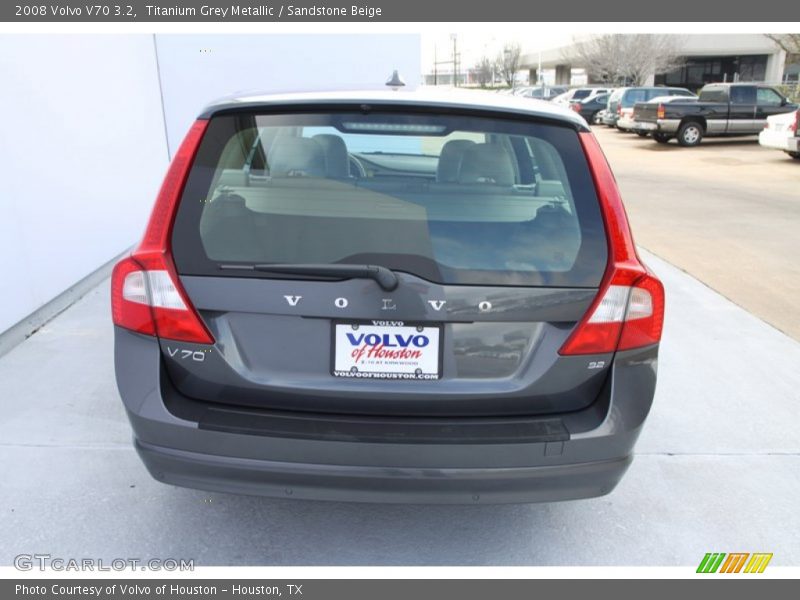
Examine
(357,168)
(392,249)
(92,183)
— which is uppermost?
(357,168)

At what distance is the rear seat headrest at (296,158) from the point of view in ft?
8.18

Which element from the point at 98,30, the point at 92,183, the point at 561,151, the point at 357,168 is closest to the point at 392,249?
the point at 357,168

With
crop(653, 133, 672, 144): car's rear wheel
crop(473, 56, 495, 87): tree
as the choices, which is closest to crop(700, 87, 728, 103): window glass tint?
crop(653, 133, 672, 144): car's rear wheel

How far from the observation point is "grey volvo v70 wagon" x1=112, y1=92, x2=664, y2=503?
2262mm

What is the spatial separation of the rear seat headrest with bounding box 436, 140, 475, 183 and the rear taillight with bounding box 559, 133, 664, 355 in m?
0.45

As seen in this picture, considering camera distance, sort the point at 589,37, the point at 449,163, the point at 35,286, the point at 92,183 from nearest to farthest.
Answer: the point at 449,163, the point at 35,286, the point at 92,183, the point at 589,37

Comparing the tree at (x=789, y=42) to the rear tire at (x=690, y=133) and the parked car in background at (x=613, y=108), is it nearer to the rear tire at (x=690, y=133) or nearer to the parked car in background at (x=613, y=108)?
the rear tire at (x=690, y=133)

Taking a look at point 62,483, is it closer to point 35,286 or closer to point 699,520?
point 35,286

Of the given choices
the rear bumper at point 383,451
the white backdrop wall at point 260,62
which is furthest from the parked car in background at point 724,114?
the rear bumper at point 383,451

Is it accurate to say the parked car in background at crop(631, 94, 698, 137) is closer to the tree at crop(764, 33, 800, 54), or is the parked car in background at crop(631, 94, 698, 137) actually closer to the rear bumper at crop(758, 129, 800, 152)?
the tree at crop(764, 33, 800, 54)

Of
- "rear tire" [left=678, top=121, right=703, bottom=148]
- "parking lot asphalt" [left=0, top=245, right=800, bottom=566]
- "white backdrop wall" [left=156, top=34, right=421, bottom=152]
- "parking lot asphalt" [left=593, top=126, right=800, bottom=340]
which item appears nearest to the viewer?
"parking lot asphalt" [left=0, top=245, right=800, bottom=566]

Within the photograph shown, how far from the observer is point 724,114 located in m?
20.9

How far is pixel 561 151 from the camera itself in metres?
2.43

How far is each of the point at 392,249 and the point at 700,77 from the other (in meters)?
62.6
